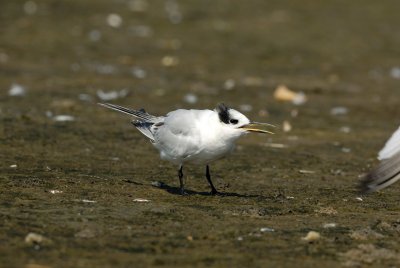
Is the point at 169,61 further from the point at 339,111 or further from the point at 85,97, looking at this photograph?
the point at 339,111

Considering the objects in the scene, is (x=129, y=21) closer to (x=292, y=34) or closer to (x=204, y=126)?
(x=292, y=34)

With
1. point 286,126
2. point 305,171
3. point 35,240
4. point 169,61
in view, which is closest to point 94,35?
point 169,61

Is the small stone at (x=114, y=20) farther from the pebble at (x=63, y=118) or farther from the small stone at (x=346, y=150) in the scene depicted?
the small stone at (x=346, y=150)

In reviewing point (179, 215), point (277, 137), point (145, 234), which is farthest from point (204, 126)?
point (277, 137)

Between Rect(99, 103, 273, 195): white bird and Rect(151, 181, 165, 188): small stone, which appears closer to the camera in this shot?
Rect(99, 103, 273, 195): white bird

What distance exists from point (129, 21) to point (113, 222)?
1173 cm

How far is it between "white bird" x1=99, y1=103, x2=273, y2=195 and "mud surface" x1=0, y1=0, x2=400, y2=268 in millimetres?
309

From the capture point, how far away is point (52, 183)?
22.2ft

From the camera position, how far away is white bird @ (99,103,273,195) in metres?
6.55

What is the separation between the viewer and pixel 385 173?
5.66m

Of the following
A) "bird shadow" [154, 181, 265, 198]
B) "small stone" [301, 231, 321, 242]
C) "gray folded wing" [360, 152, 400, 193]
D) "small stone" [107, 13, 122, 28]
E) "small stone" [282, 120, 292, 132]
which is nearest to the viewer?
"small stone" [301, 231, 321, 242]

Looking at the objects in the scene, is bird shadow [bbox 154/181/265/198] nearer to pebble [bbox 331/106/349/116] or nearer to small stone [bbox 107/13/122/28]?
pebble [bbox 331/106/349/116]

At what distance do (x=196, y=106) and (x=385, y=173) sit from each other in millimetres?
5780

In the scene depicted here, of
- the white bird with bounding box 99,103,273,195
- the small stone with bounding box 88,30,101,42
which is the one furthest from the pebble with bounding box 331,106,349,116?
the small stone with bounding box 88,30,101,42
